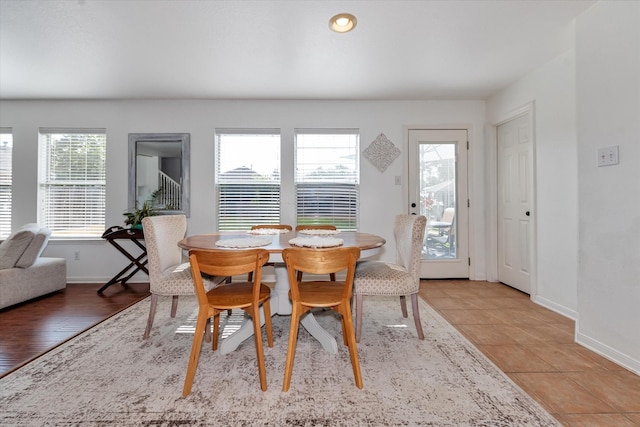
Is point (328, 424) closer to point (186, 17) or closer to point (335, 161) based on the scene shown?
point (186, 17)

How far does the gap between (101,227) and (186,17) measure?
3.11 meters

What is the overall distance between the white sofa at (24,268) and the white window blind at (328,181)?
116 inches

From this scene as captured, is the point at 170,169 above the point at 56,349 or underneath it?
above

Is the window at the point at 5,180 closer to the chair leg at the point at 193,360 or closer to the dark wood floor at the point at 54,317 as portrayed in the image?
the dark wood floor at the point at 54,317

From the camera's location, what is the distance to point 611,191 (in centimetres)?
192

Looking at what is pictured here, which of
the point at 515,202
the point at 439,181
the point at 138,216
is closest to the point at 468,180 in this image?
the point at 439,181

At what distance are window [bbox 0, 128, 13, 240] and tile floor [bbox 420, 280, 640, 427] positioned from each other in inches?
217

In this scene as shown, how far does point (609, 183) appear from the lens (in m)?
1.93

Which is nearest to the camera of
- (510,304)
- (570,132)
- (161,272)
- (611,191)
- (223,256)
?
(223,256)

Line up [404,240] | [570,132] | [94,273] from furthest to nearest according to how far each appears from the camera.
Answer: [94,273]
[570,132]
[404,240]

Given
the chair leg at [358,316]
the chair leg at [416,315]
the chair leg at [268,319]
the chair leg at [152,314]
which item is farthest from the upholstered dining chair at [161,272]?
the chair leg at [416,315]

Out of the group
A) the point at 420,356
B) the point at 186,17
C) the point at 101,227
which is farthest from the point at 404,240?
the point at 101,227

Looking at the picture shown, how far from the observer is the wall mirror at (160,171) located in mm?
3922

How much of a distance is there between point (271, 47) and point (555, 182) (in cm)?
301
